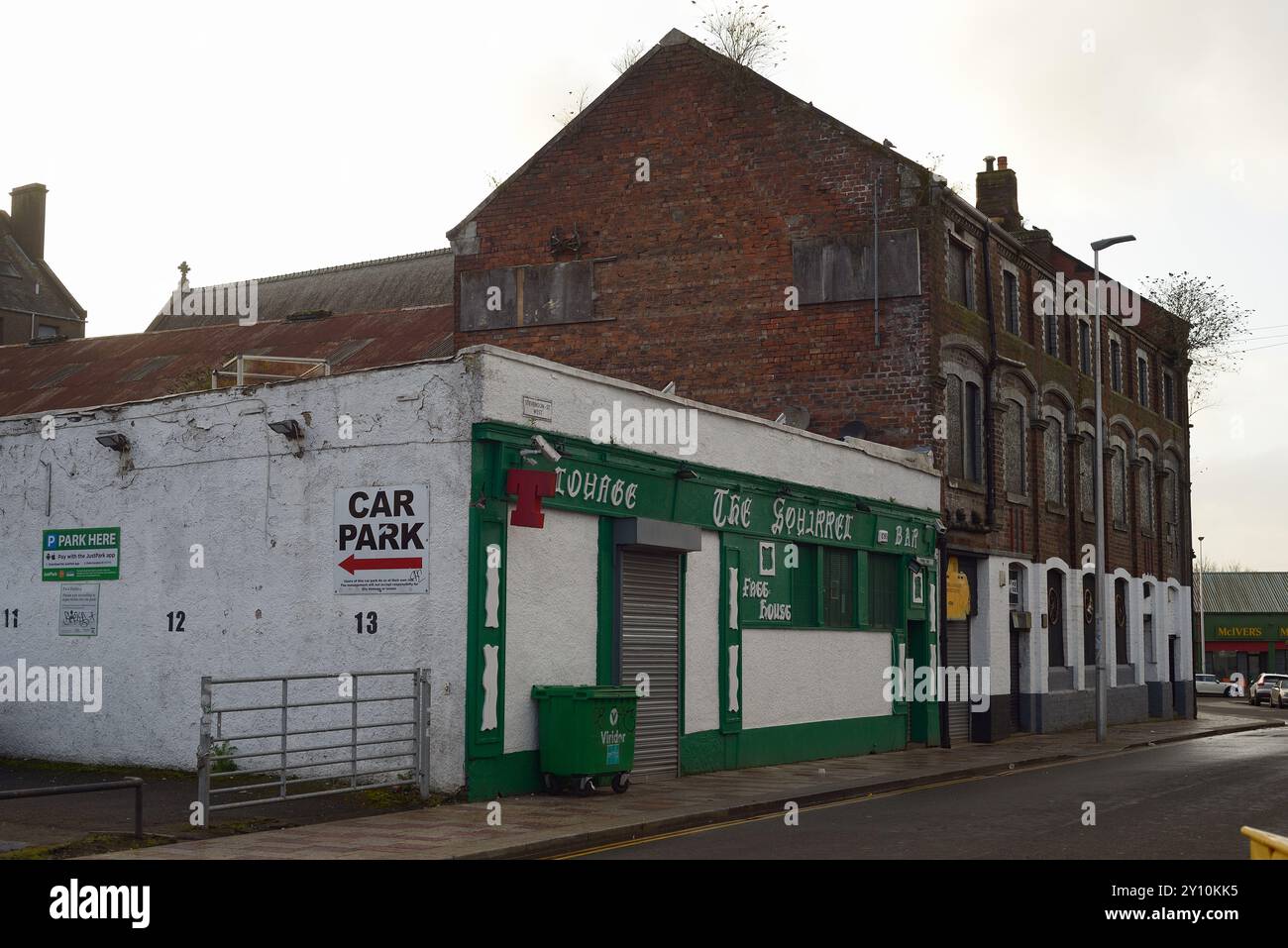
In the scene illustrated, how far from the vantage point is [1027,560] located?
102 feet

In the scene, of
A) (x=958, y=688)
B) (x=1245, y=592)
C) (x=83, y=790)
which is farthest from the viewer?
(x=1245, y=592)

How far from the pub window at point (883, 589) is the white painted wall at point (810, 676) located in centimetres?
32

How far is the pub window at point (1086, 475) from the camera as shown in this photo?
113 ft

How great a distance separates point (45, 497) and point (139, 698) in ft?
11.0

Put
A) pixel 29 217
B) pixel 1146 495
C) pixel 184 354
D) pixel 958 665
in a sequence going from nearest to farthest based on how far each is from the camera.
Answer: pixel 958 665, pixel 184 354, pixel 1146 495, pixel 29 217

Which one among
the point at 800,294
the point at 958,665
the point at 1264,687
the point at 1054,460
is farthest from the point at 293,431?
the point at 1264,687

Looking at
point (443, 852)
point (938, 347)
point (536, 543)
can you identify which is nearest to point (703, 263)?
point (938, 347)

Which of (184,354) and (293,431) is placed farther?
(184,354)

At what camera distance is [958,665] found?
2798cm

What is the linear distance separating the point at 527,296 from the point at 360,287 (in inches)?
977

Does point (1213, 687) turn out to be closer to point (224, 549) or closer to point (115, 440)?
point (224, 549)

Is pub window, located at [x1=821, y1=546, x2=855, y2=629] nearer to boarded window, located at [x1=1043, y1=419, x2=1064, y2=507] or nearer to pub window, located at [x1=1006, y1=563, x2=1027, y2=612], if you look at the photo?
pub window, located at [x1=1006, y1=563, x2=1027, y2=612]

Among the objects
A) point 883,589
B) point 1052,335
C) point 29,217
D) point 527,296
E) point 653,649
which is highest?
point 29,217
